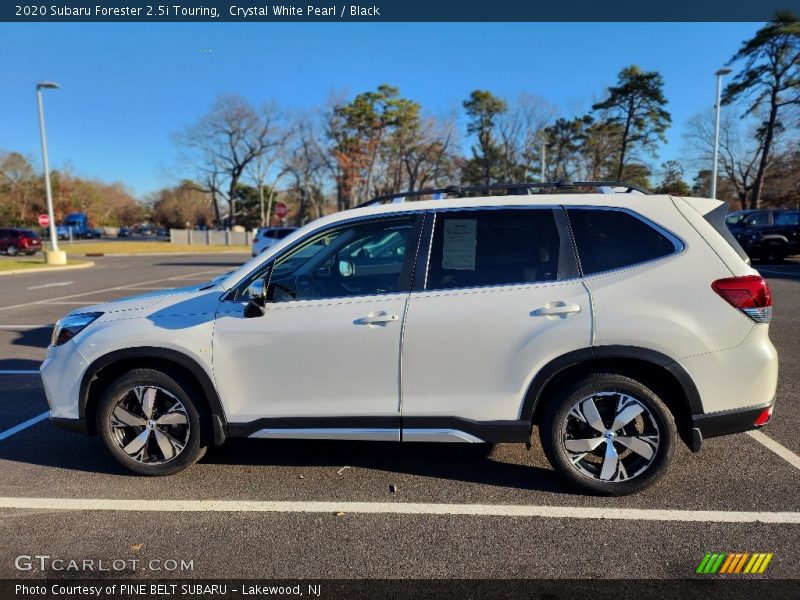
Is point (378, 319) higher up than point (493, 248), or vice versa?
point (493, 248)

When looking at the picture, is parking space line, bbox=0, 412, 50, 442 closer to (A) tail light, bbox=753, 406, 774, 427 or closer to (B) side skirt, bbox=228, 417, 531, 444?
(B) side skirt, bbox=228, 417, 531, 444

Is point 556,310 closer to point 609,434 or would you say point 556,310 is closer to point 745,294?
Result: point 609,434

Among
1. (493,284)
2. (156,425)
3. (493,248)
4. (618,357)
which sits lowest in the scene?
(156,425)

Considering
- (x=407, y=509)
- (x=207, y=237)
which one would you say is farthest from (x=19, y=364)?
(x=207, y=237)

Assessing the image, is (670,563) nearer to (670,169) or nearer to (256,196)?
(670,169)

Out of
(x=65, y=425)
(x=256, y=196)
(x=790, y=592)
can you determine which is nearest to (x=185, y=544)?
(x=65, y=425)

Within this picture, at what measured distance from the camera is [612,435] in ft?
10.4

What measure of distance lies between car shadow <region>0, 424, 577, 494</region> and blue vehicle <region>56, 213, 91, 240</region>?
7622 centimetres

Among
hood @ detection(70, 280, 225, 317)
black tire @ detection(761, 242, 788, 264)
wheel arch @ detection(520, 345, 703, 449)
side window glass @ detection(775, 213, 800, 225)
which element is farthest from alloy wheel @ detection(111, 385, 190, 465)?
side window glass @ detection(775, 213, 800, 225)

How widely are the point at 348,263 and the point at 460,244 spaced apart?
88 centimetres

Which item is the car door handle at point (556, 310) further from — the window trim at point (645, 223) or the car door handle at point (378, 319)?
the car door handle at point (378, 319)

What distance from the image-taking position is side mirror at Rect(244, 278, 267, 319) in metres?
3.19

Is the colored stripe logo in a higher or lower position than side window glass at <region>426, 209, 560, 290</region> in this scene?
lower

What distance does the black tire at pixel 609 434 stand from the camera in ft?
10.2
